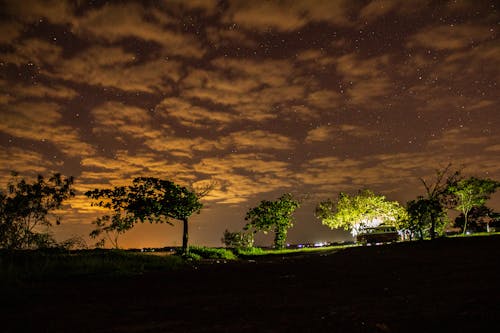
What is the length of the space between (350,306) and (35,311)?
15.9 feet

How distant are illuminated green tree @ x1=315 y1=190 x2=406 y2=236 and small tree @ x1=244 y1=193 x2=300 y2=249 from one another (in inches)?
213

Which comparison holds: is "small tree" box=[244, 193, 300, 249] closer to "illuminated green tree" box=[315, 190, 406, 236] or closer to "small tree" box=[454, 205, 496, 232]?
"illuminated green tree" box=[315, 190, 406, 236]

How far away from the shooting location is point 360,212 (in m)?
44.9

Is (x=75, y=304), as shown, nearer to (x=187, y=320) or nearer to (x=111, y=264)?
(x=187, y=320)

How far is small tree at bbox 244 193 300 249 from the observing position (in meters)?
43.6

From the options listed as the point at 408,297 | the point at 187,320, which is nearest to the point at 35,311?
the point at 187,320

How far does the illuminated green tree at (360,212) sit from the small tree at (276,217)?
5398 mm

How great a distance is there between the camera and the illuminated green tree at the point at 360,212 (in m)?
44.0

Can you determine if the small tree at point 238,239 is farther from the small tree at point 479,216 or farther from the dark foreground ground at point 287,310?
the dark foreground ground at point 287,310

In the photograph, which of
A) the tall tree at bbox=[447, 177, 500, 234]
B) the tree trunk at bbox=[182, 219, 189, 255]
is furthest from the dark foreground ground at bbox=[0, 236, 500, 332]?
the tall tree at bbox=[447, 177, 500, 234]

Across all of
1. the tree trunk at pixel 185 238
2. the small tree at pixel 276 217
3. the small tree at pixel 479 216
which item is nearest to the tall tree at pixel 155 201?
the tree trunk at pixel 185 238

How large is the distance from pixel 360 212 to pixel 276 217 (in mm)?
11021

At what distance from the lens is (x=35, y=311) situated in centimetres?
555

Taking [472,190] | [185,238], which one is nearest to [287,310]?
[185,238]
